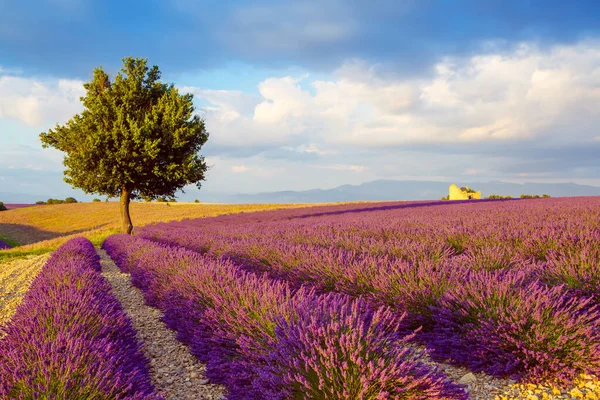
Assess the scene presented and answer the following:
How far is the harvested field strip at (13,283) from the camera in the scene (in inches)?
244

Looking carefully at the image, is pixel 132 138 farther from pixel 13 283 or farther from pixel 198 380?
pixel 198 380

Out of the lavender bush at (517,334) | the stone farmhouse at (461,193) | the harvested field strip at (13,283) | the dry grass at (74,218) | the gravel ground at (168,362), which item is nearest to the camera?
the lavender bush at (517,334)

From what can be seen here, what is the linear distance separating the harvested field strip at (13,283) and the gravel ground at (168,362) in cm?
167

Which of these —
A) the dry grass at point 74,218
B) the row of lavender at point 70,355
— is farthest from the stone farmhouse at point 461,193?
the row of lavender at point 70,355

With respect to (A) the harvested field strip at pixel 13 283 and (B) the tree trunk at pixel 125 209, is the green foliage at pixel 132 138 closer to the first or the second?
(B) the tree trunk at pixel 125 209

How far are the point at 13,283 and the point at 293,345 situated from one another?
8438 millimetres

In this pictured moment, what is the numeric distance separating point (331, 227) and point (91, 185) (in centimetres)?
1140

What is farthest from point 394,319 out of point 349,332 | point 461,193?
point 461,193

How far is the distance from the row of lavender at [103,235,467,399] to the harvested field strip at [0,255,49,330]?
2861 millimetres

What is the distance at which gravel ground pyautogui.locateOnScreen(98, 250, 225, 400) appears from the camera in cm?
319

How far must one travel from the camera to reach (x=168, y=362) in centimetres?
385

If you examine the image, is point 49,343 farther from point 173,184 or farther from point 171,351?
point 173,184

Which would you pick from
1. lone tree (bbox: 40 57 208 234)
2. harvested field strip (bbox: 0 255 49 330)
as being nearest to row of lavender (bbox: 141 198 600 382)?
harvested field strip (bbox: 0 255 49 330)

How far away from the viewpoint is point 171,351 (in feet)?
13.6
